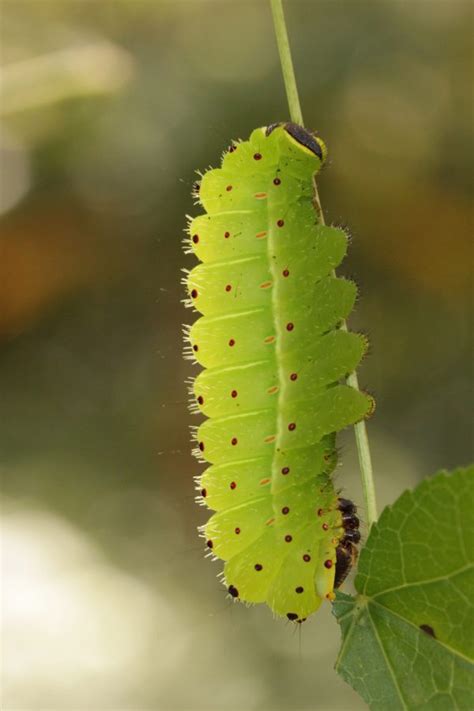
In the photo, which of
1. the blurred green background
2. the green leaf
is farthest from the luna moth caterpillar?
the blurred green background

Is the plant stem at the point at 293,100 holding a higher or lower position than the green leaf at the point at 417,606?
higher

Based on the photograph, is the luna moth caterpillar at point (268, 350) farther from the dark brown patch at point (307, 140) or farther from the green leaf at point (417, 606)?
the green leaf at point (417, 606)

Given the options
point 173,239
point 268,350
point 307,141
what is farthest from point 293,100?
point 173,239

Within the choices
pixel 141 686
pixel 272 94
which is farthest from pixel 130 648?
pixel 272 94

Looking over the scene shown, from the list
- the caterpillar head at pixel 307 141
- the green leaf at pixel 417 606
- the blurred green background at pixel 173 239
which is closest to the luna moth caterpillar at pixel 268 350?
the caterpillar head at pixel 307 141

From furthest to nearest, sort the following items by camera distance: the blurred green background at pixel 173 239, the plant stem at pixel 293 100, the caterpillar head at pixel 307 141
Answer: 1. the blurred green background at pixel 173 239
2. the caterpillar head at pixel 307 141
3. the plant stem at pixel 293 100

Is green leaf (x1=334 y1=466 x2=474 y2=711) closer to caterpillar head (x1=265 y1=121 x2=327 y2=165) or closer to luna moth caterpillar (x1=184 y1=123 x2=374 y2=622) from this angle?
luna moth caterpillar (x1=184 y1=123 x2=374 y2=622)

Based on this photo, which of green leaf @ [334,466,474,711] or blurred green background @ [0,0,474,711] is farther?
blurred green background @ [0,0,474,711]

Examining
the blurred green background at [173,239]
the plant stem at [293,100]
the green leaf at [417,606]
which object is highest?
the blurred green background at [173,239]
